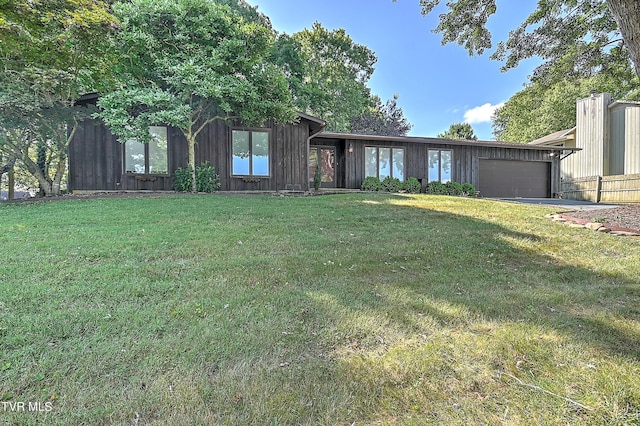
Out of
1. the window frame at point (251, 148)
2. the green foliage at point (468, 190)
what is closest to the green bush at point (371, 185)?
the green foliage at point (468, 190)

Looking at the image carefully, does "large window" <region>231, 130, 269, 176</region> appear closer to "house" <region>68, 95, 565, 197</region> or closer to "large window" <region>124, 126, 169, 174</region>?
"house" <region>68, 95, 565, 197</region>

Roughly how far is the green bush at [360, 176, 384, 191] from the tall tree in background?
9.01m

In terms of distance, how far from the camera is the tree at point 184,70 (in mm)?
8719

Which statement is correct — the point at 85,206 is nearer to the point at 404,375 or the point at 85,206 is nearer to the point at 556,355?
the point at 404,375

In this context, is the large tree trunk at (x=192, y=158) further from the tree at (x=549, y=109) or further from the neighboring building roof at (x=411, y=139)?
the tree at (x=549, y=109)

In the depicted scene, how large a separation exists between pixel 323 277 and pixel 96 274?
2.15 meters

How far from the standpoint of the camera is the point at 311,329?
238 cm

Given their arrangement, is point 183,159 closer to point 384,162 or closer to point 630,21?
point 384,162

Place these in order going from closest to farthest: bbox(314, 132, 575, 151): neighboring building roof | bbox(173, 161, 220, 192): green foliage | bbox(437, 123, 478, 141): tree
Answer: bbox(173, 161, 220, 192): green foliage
bbox(314, 132, 575, 151): neighboring building roof
bbox(437, 123, 478, 141): tree

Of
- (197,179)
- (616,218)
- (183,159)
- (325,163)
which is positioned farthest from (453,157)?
(183,159)

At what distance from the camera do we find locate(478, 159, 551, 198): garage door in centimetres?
1531

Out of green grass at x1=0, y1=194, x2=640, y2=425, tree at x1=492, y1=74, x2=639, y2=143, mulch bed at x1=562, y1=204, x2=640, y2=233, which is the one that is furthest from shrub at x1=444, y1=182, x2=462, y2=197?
tree at x1=492, y1=74, x2=639, y2=143

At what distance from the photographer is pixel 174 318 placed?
244 cm

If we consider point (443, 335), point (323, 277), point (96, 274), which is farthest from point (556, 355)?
point (96, 274)
